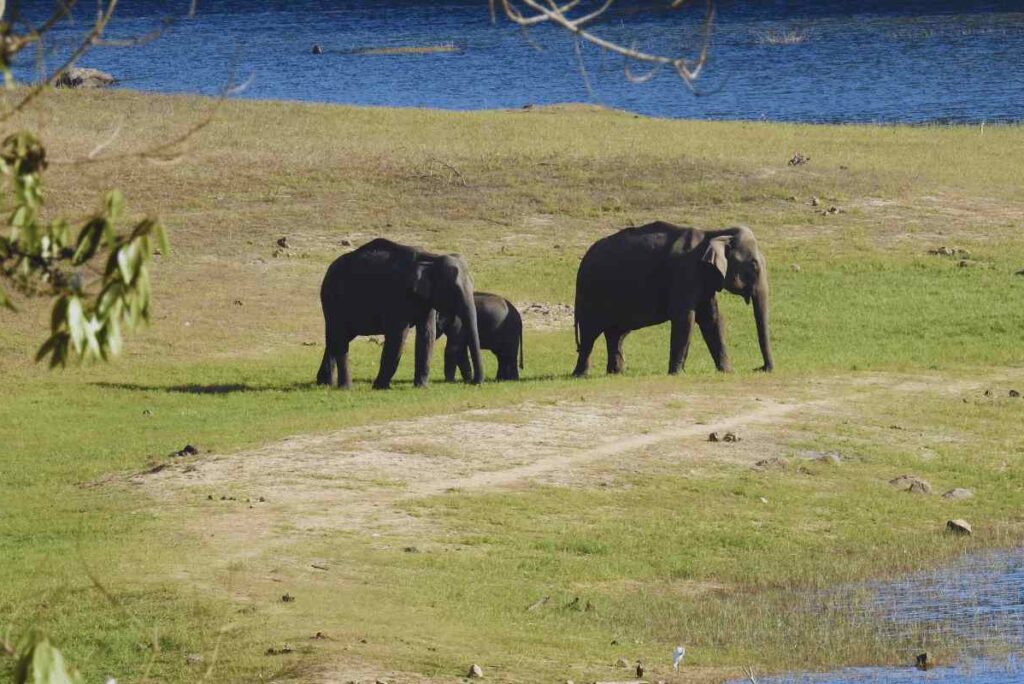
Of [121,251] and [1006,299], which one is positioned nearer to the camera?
[121,251]

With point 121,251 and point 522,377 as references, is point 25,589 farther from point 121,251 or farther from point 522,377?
point 522,377

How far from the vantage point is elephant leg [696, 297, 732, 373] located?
81.8 ft

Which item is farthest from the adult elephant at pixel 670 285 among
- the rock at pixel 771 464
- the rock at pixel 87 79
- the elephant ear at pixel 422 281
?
the rock at pixel 87 79

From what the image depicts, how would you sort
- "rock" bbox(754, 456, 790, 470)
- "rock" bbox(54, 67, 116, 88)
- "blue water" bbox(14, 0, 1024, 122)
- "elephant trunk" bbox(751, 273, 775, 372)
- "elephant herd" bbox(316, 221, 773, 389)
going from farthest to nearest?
"blue water" bbox(14, 0, 1024, 122)
"rock" bbox(54, 67, 116, 88)
"elephant trunk" bbox(751, 273, 775, 372)
"elephant herd" bbox(316, 221, 773, 389)
"rock" bbox(754, 456, 790, 470)

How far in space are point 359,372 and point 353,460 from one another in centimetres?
766

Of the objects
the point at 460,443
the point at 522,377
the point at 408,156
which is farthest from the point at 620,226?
the point at 460,443

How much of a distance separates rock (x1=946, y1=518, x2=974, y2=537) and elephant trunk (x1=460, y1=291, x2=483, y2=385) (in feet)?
26.5

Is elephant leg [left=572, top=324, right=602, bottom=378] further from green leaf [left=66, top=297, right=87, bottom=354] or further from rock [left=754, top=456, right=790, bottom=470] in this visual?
green leaf [left=66, top=297, right=87, bottom=354]

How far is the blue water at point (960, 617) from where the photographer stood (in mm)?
12633

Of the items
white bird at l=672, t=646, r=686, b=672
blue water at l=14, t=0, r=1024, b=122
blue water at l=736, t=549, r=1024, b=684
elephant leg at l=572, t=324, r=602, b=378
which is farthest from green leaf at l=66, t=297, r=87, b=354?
blue water at l=14, t=0, r=1024, b=122

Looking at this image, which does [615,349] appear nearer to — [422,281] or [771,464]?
[422,281]

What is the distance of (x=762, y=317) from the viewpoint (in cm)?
2473

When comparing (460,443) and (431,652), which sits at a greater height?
(431,652)

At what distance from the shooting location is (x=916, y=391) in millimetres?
22609
